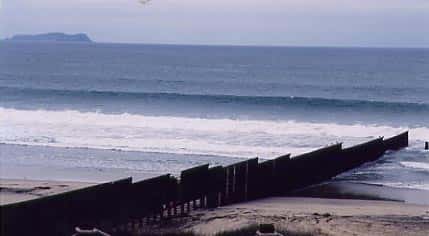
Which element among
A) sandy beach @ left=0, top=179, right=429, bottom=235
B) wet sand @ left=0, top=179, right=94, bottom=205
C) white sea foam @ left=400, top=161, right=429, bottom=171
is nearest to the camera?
sandy beach @ left=0, top=179, right=429, bottom=235

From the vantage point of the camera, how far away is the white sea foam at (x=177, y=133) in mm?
36875

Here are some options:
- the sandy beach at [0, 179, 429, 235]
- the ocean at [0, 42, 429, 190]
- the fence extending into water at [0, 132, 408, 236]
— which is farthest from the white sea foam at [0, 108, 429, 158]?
the sandy beach at [0, 179, 429, 235]

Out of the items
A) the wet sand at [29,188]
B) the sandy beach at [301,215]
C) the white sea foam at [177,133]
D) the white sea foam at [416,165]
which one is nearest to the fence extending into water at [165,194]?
the sandy beach at [301,215]

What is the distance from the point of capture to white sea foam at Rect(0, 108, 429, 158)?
3688 centimetres

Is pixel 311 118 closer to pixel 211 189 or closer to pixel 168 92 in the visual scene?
pixel 168 92

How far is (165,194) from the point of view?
19.6 meters

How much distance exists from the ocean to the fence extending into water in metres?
2.34

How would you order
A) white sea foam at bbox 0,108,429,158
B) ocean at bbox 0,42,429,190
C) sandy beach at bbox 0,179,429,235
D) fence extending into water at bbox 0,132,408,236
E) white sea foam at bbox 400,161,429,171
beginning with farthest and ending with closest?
white sea foam at bbox 0,108,429,158, white sea foam at bbox 400,161,429,171, ocean at bbox 0,42,429,190, sandy beach at bbox 0,179,429,235, fence extending into water at bbox 0,132,408,236

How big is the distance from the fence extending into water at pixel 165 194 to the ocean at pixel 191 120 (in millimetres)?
2336

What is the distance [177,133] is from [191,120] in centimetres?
866

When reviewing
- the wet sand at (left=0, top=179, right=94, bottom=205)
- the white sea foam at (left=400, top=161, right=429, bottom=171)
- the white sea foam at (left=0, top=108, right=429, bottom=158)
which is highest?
the white sea foam at (left=0, top=108, right=429, bottom=158)

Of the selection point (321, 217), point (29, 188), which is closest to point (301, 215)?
point (321, 217)

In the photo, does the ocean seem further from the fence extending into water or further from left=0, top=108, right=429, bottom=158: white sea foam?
the fence extending into water

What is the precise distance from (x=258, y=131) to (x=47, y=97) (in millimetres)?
27447
